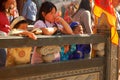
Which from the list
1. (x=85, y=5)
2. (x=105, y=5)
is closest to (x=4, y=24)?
(x=105, y=5)

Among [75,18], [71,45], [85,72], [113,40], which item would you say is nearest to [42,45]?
[71,45]

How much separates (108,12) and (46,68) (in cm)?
127

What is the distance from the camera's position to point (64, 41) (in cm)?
370

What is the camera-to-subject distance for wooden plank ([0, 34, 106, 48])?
10.3ft

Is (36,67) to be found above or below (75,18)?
below

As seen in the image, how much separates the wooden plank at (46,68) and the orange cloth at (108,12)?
1.14 ft

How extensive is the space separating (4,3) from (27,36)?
2.49 feet

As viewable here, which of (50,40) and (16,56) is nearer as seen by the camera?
(16,56)

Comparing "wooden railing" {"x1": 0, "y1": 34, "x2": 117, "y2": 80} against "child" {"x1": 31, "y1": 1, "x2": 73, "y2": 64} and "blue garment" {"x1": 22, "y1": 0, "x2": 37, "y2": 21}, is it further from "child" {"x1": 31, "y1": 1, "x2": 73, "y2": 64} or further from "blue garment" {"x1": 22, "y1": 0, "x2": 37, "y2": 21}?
"blue garment" {"x1": 22, "y1": 0, "x2": 37, "y2": 21}

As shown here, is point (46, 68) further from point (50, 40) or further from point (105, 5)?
point (105, 5)

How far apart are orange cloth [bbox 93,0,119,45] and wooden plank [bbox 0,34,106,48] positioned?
15cm

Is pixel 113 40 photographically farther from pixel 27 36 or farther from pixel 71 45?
pixel 27 36

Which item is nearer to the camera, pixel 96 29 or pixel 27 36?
pixel 27 36

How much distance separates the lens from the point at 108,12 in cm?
430
